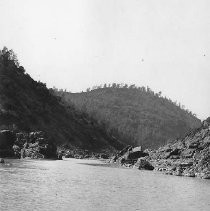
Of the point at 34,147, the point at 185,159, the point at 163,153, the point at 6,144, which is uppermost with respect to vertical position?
the point at 163,153

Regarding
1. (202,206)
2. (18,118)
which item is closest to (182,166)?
(202,206)

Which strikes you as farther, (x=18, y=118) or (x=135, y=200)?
(x=18, y=118)

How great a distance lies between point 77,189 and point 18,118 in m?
130

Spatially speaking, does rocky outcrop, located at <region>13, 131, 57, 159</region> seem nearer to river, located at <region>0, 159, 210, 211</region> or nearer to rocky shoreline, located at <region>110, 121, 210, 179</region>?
rocky shoreline, located at <region>110, 121, 210, 179</region>

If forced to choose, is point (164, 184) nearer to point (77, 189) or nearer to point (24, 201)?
point (77, 189)

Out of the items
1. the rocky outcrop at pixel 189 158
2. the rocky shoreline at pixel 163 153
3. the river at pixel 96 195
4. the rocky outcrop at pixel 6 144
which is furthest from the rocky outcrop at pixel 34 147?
the river at pixel 96 195

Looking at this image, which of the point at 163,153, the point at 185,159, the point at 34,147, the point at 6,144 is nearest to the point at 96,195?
the point at 185,159

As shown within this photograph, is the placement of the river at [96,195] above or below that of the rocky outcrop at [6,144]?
below

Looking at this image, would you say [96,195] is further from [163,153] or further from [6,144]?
[6,144]

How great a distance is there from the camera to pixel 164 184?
6812 centimetres

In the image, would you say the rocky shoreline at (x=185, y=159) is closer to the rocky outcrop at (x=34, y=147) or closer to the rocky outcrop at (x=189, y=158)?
the rocky outcrop at (x=189, y=158)

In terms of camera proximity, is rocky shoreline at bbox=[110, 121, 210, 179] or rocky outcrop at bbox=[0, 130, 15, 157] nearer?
rocky shoreline at bbox=[110, 121, 210, 179]

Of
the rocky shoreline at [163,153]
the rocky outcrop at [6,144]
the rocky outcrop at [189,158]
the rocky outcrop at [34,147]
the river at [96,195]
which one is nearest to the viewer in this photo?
the river at [96,195]

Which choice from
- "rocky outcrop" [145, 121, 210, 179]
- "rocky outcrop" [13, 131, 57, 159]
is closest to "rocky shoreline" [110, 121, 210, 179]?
"rocky outcrop" [145, 121, 210, 179]
